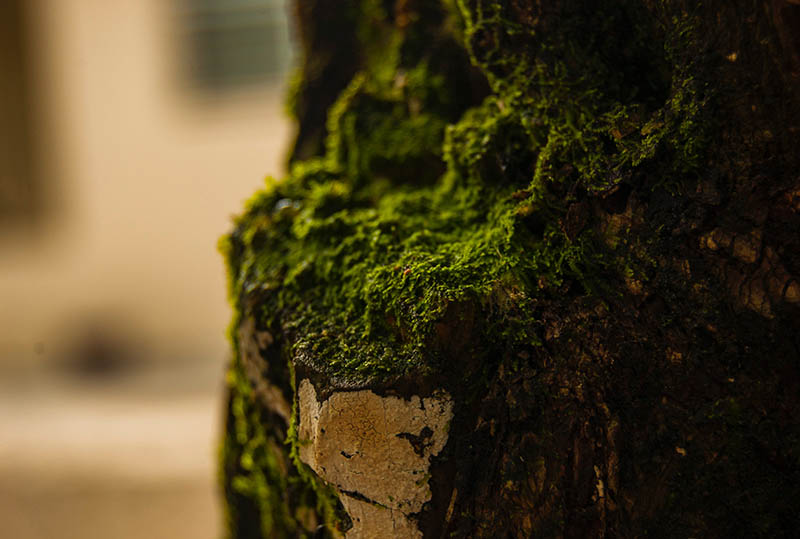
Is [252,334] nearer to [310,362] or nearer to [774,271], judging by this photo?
[310,362]

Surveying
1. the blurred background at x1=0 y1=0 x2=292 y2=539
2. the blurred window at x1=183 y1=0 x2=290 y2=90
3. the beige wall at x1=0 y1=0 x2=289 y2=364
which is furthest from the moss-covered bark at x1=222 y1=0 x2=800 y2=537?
the blurred window at x1=183 y1=0 x2=290 y2=90

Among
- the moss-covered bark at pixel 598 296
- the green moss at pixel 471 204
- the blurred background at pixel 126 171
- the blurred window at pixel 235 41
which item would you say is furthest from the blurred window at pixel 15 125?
the moss-covered bark at pixel 598 296

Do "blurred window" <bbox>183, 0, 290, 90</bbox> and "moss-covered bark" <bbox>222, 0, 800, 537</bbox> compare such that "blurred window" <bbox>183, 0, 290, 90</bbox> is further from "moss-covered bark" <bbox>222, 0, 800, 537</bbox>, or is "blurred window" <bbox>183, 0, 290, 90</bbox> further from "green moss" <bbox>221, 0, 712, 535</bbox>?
"moss-covered bark" <bbox>222, 0, 800, 537</bbox>

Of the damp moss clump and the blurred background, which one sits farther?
the blurred background

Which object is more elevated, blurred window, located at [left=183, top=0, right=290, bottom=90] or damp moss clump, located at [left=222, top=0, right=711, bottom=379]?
blurred window, located at [left=183, top=0, right=290, bottom=90]

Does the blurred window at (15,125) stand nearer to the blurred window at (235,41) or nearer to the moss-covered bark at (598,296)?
the blurred window at (235,41)

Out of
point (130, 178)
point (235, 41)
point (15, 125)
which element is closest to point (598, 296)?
point (235, 41)
